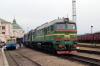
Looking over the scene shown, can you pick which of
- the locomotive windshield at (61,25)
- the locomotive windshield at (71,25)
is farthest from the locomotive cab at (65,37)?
the locomotive windshield at (71,25)

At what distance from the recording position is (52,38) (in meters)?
21.8

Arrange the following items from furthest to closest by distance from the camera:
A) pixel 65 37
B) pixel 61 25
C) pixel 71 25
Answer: pixel 71 25 < pixel 61 25 < pixel 65 37

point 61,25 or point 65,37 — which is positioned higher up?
point 61,25

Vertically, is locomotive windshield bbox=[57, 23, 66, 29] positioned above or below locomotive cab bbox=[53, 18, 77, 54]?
above

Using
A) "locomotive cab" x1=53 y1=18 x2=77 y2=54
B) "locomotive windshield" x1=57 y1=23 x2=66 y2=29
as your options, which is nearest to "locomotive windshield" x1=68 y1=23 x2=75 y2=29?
"locomotive cab" x1=53 y1=18 x2=77 y2=54

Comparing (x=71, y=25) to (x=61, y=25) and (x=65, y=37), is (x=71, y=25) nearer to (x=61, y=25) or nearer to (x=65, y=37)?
(x=61, y=25)

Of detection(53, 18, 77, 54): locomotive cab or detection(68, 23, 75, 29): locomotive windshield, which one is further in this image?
detection(68, 23, 75, 29): locomotive windshield

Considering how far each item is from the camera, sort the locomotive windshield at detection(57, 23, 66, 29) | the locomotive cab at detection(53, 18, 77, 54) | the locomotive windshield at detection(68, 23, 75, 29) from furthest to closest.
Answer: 1. the locomotive windshield at detection(68, 23, 75, 29)
2. the locomotive windshield at detection(57, 23, 66, 29)
3. the locomotive cab at detection(53, 18, 77, 54)

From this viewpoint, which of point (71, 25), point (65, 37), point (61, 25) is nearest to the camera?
point (65, 37)

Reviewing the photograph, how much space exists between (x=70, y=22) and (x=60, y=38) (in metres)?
2.13

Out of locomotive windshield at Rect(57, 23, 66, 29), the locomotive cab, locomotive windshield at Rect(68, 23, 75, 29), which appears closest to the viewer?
the locomotive cab

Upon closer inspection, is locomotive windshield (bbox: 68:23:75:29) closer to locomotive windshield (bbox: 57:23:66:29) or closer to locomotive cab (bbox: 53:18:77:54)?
locomotive cab (bbox: 53:18:77:54)

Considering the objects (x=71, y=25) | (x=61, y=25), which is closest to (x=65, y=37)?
(x=61, y=25)

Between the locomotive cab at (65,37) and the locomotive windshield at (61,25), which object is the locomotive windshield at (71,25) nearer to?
the locomotive cab at (65,37)
